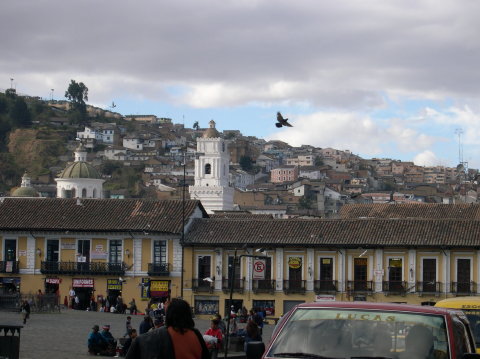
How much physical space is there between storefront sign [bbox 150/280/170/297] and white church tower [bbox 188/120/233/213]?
62.8 metres

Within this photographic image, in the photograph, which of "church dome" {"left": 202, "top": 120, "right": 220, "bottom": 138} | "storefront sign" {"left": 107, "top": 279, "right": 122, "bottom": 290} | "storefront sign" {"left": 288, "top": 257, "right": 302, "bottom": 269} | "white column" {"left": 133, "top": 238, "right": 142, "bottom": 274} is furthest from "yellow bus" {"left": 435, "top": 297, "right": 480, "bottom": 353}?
"church dome" {"left": 202, "top": 120, "right": 220, "bottom": 138}

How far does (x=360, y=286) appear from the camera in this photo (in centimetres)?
5109

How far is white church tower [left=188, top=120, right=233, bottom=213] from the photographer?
384ft

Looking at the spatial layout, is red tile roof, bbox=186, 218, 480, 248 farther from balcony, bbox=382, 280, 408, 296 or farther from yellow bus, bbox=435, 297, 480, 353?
yellow bus, bbox=435, 297, 480, 353

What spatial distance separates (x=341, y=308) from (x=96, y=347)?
60.4 ft

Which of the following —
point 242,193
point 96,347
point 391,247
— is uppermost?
point 242,193

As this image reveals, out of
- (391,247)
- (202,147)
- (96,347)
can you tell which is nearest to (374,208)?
(391,247)

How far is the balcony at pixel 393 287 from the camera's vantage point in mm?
50406

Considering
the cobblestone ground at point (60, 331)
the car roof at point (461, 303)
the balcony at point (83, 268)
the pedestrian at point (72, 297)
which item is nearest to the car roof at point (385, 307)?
the car roof at point (461, 303)

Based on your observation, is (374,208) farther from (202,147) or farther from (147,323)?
(202,147)

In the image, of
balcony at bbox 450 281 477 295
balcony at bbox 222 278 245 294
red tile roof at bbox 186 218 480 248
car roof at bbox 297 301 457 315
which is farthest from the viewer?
balcony at bbox 222 278 245 294

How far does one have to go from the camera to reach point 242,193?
5994 inches

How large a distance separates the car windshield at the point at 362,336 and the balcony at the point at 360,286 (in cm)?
4163

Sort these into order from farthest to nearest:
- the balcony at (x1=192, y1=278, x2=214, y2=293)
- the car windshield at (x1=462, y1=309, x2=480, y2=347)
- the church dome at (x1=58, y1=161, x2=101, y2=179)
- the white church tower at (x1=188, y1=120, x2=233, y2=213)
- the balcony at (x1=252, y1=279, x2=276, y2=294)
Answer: the white church tower at (x1=188, y1=120, x2=233, y2=213), the church dome at (x1=58, y1=161, x2=101, y2=179), the balcony at (x1=192, y1=278, x2=214, y2=293), the balcony at (x1=252, y1=279, x2=276, y2=294), the car windshield at (x1=462, y1=309, x2=480, y2=347)
